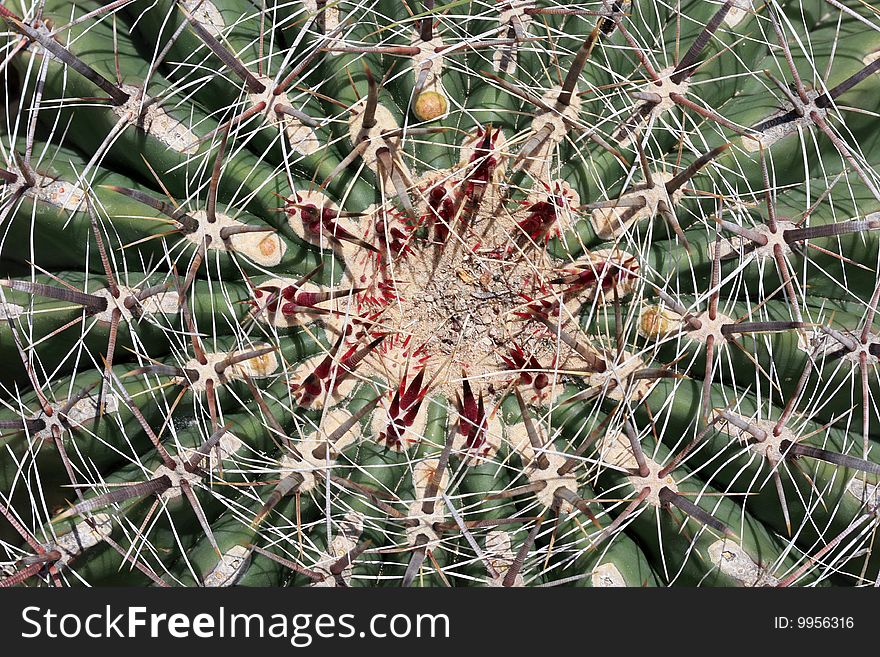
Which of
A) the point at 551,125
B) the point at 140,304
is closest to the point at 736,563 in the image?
the point at 551,125

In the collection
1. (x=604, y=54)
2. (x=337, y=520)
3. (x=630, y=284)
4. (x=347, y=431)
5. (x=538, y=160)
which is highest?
(x=604, y=54)

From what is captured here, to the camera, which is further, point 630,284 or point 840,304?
point 840,304

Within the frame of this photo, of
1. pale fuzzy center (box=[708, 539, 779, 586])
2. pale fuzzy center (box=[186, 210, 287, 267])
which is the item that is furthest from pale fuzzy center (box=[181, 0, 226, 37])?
pale fuzzy center (box=[708, 539, 779, 586])

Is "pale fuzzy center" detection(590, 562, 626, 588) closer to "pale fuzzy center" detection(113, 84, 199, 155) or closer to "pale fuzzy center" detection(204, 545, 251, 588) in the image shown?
"pale fuzzy center" detection(204, 545, 251, 588)

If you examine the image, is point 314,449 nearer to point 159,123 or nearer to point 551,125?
point 159,123

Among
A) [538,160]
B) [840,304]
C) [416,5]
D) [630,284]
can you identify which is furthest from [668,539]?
[416,5]

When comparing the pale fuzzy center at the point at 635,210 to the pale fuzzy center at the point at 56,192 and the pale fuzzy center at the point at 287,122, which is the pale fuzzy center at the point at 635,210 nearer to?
the pale fuzzy center at the point at 287,122

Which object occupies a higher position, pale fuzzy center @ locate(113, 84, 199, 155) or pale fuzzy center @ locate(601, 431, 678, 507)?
pale fuzzy center @ locate(113, 84, 199, 155)

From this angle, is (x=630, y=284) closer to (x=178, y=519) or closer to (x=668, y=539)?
(x=668, y=539)

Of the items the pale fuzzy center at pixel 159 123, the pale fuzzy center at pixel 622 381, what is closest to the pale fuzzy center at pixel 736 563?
the pale fuzzy center at pixel 622 381
